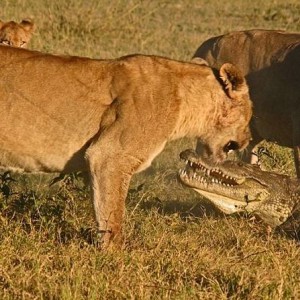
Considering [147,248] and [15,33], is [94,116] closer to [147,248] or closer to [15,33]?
[147,248]

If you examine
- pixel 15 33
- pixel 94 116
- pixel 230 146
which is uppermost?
pixel 94 116

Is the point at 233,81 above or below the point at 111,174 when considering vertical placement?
above

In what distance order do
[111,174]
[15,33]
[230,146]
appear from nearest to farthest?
[111,174] < [230,146] < [15,33]

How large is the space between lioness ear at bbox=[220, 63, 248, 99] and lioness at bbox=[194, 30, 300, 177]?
64.1 inches

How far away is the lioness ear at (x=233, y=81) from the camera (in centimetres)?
627

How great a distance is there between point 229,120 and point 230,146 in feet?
0.73

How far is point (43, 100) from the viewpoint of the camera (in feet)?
19.4

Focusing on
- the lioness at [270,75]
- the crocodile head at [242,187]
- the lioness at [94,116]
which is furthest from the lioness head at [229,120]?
the lioness at [270,75]

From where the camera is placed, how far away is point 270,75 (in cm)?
830

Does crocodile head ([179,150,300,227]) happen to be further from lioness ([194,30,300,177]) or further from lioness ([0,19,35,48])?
lioness ([0,19,35,48])

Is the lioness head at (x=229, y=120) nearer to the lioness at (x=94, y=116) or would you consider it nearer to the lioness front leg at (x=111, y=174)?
the lioness at (x=94, y=116)

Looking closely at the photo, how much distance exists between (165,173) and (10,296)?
412cm

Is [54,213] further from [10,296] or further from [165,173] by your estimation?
[165,173]

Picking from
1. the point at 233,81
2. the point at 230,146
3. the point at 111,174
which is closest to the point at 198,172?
the point at 230,146
